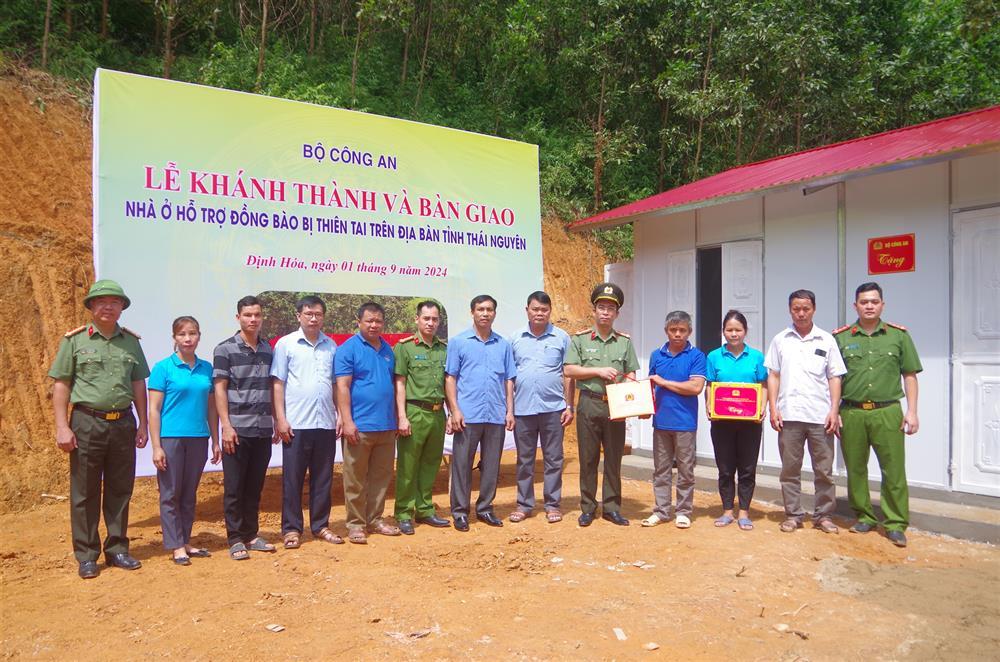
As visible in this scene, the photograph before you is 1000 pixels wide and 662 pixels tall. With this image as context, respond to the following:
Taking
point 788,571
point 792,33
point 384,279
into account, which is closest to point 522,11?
point 792,33

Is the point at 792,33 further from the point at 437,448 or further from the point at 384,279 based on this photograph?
the point at 437,448

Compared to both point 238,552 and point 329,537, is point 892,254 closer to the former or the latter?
point 329,537

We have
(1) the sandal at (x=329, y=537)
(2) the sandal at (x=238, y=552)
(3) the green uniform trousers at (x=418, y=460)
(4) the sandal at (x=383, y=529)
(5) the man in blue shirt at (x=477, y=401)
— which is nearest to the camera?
(2) the sandal at (x=238, y=552)

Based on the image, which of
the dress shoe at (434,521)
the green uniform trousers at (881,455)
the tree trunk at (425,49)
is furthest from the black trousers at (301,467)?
the tree trunk at (425,49)

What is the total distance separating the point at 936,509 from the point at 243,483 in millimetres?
5032

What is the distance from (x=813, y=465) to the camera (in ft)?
17.4

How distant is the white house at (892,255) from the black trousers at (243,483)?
4.69 metres

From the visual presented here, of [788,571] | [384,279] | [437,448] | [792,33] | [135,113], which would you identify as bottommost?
[788,571]

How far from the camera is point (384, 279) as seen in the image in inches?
250

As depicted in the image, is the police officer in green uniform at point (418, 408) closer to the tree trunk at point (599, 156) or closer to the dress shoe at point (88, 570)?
the dress shoe at point (88, 570)

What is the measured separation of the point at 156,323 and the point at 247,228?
1.00m

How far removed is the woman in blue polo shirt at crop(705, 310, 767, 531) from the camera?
5320 millimetres

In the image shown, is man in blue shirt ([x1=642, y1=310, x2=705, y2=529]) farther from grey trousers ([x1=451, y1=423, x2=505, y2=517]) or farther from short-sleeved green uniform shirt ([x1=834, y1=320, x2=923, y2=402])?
grey trousers ([x1=451, y1=423, x2=505, y2=517])

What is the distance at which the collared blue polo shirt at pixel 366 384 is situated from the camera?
500 cm
